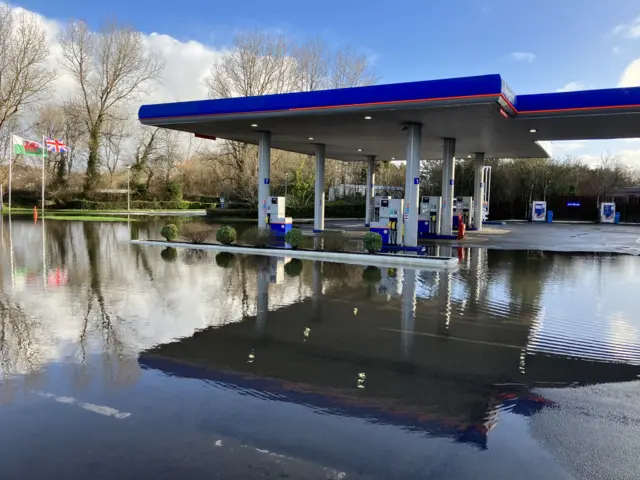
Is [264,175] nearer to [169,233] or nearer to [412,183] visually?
[169,233]

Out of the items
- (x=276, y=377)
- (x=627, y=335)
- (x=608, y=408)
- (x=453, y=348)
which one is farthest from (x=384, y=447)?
(x=627, y=335)

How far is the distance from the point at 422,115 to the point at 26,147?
108ft

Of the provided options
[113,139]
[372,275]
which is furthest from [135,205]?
[372,275]

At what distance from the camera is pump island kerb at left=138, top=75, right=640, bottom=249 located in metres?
14.5

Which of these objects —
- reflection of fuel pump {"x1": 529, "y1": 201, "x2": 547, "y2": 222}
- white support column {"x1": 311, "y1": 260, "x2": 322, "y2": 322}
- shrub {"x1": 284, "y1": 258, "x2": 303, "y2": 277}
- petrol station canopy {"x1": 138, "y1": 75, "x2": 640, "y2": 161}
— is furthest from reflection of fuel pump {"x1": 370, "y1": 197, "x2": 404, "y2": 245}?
reflection of fuel pump {"x1": 529, "y1": 201, "x2": 547, "y2": 222}

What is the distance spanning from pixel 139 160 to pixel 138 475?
193ft

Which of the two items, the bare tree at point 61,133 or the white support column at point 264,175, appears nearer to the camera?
the white support column at point 264,175

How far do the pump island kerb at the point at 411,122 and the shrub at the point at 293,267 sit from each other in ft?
15.3

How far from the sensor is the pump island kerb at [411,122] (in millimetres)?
14547

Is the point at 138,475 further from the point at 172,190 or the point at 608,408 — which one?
the point at 172,190

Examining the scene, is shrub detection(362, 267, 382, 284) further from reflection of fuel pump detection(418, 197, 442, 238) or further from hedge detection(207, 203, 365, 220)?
hedge detection(207, 203, 365, 220)

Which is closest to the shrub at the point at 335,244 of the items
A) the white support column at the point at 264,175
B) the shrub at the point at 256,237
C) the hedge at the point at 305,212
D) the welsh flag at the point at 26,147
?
the shrub at the point at 256,237

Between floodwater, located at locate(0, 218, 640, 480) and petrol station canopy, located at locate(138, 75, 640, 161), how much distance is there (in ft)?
19.8

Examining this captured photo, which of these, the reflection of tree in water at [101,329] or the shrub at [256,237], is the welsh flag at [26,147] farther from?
the reflection of tree in water at [101,329]
